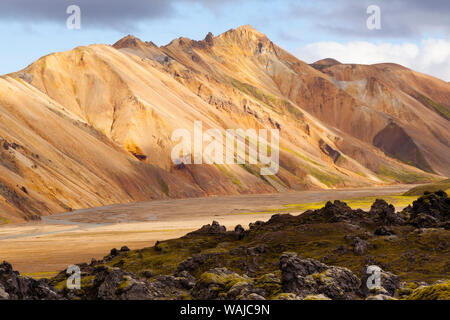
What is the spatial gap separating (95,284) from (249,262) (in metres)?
15.9

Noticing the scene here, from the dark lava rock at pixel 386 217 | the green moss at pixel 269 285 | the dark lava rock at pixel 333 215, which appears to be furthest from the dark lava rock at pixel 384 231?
the green moss at pixel 269 285

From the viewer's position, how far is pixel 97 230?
88.1 meters

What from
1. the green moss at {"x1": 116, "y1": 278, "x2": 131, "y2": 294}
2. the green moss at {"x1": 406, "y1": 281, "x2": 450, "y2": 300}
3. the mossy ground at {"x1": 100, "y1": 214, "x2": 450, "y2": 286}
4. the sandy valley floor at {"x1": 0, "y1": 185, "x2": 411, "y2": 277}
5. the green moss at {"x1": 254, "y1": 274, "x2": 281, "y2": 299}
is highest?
the green moss at {"x1": 406, "y1": 281, "x2": 450, "y2": 300}

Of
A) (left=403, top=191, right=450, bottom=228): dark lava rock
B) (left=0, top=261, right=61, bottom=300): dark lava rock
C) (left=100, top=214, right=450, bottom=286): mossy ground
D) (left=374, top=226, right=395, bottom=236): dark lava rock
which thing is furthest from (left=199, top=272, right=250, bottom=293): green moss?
(left=403, top=191, right=450, bottom=228): dark lava rock

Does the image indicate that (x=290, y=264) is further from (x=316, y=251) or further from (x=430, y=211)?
(x=430, y=211)

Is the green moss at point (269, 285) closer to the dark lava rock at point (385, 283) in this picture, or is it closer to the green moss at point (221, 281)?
the green moss at point (221, 281)

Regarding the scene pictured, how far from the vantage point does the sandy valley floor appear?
6144cm

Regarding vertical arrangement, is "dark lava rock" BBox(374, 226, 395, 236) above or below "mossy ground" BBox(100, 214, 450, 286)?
above

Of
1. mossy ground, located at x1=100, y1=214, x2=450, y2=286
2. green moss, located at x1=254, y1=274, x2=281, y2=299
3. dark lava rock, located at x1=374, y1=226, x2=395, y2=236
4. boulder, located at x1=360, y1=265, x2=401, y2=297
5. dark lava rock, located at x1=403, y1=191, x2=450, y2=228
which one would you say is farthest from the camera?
dark lava rock, located at x1=403, y1=191, x2=450, y2=228

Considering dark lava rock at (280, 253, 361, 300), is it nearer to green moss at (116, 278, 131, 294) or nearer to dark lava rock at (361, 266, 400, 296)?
dark lava rock at (361, 266, 400, 296)

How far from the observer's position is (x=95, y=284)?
3127cm

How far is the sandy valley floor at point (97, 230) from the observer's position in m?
61.4

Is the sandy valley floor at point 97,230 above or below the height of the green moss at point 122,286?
below
